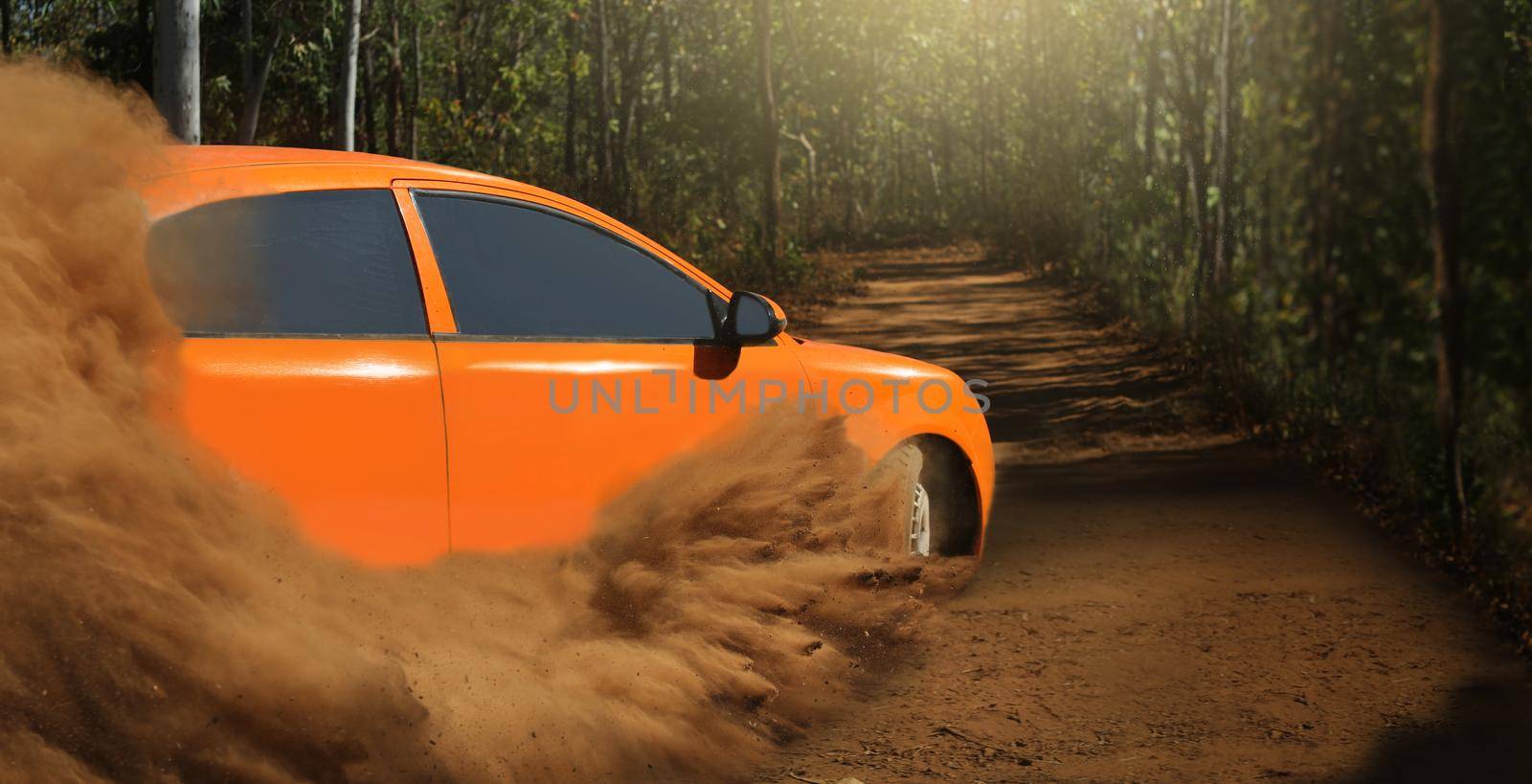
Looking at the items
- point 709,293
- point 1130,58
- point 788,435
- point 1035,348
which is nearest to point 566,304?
point 709,293

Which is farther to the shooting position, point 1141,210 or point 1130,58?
point 1130,58

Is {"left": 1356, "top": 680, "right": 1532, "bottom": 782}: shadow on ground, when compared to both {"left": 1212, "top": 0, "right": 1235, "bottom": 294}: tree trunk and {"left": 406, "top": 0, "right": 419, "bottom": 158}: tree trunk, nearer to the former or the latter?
{"left": 1212, "top": 0, "right": 1235, "bottom": 294}: tree trunk

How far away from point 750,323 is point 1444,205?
4213 mm

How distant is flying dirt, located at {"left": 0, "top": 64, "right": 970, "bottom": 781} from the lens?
3781mm

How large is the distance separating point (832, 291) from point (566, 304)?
21.1m

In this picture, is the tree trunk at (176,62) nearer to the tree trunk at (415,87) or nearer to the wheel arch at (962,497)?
the wheel arch at (962,497)

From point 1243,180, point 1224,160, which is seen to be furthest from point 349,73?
point 1243,180

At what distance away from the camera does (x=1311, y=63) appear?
10.2 m

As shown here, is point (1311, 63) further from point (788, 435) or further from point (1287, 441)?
point (788, 435)

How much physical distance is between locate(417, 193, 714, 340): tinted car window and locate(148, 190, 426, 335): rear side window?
0.61 feet

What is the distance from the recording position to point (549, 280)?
5363mm

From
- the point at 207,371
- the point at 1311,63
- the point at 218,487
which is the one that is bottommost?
the point at 218,487

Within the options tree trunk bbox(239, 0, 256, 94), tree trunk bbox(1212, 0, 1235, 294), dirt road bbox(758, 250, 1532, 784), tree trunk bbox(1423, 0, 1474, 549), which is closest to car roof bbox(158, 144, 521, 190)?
dirt road bbox(758, 250, 1532, 784)

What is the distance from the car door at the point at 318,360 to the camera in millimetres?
4195
